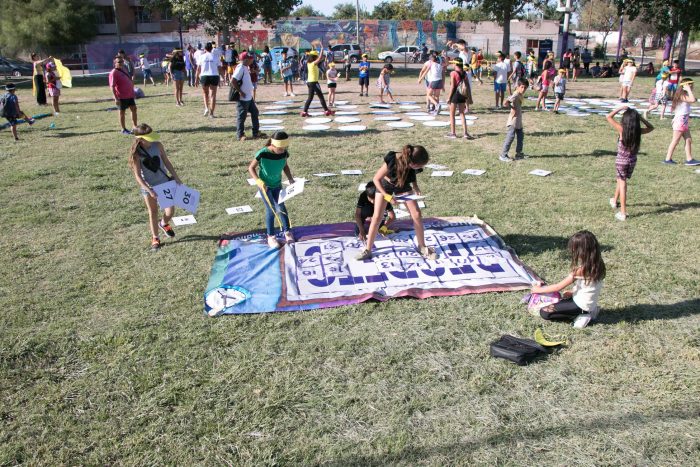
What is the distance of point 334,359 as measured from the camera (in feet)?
14.1

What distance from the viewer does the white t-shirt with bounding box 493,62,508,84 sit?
52.5 feet

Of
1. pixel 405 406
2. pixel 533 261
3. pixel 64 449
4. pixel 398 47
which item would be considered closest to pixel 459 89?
pixel 533 261

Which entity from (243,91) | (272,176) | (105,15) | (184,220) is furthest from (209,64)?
(105,15)

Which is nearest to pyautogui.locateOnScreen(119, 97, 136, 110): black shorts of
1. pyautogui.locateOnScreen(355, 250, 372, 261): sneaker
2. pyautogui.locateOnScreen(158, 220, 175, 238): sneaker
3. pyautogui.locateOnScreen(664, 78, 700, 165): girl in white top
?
pyautogui.locateOnScreen(158, 220, 175, 238): sneaker

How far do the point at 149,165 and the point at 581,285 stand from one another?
5.03 m

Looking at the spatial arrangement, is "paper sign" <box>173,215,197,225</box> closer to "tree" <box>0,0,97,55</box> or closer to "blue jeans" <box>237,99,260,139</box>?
"blue jeans" <box>237,99,260,139</box>

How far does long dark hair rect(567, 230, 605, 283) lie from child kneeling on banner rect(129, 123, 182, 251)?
15.2 ft

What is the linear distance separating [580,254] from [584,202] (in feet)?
12.6

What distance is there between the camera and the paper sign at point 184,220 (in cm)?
736

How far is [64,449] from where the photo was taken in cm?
340

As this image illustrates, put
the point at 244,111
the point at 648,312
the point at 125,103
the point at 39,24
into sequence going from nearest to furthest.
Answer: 1. the point at 648,312
2. the point at 244,111
3. the point at 125,103
4. the point at 39,24

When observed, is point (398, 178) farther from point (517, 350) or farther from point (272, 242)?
point (517, 350)

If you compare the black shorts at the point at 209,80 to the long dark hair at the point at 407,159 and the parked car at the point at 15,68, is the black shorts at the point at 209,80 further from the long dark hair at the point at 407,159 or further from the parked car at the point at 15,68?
the parked car at the point at 15,68

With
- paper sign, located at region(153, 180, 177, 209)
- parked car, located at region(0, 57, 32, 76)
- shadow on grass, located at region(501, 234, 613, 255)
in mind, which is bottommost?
shadow on grass, located at region(501, 234, 613, 255)
